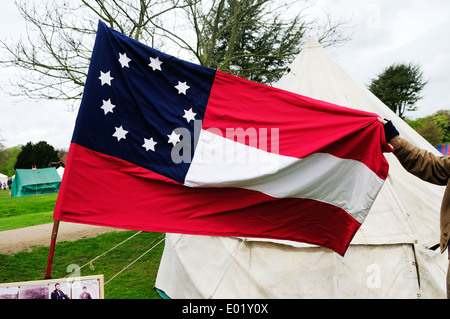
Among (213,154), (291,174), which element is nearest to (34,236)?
(213,154)

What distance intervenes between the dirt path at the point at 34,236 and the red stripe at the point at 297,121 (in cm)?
822

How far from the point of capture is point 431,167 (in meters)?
2.45

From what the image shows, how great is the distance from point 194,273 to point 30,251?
6362 millimetres

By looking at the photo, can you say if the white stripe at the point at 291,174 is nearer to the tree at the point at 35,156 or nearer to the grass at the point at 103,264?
the grass at the point at 103,264

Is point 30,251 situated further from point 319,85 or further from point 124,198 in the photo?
point 319,85

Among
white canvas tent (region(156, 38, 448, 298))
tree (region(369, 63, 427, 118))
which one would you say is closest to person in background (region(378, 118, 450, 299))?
white canvas tent (region(156, 38, 448, 298))

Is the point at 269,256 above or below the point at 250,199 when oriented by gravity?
below

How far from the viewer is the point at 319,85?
5.07m

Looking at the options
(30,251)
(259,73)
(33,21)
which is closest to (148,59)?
(33,21)

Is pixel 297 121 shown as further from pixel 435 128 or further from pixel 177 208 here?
pixel 435 128

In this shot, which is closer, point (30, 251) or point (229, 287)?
point (229, 287)

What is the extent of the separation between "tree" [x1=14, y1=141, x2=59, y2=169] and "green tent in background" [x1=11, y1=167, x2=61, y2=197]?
21.9m

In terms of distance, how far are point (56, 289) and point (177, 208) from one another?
1084 millimetres

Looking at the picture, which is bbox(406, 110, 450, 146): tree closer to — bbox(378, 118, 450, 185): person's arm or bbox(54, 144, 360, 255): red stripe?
bbox(378, 118, 450, 185): person's arm
